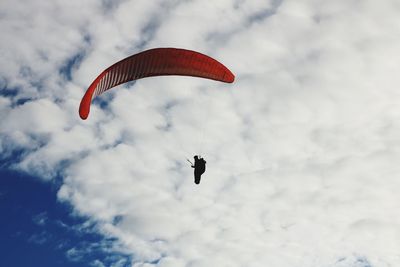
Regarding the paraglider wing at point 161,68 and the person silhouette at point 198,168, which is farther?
the person silhouette at point 198,168

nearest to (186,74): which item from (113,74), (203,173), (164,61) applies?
(164,61)

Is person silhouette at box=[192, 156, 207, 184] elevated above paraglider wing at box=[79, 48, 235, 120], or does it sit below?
below

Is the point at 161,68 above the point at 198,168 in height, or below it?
above

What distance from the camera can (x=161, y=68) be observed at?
1074 inches

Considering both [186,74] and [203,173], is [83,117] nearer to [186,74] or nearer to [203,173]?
[186,74]

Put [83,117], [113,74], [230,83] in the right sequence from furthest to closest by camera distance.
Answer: [230,83], [113,74], [83,117]

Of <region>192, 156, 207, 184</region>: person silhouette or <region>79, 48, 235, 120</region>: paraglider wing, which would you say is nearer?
<region>79, 48, 235, 120</region>: paraglider wing

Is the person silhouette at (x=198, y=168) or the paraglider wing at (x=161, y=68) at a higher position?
the paraglider wing at (x=161, y=68)

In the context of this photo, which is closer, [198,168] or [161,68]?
[161,68]

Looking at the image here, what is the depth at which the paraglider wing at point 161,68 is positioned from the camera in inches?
1032

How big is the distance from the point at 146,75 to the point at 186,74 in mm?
1964

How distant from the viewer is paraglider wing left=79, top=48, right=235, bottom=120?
1032 inches

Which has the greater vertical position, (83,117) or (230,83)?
(230,83)

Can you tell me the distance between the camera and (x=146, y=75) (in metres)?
27.5
